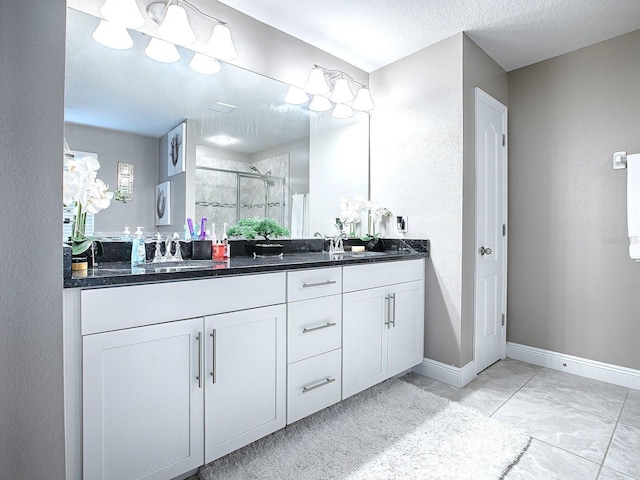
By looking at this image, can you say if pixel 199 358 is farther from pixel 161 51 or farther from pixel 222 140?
pixel 161 51

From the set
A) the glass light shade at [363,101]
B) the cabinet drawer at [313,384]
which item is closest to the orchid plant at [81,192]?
the cabinet drawer at [313,384]

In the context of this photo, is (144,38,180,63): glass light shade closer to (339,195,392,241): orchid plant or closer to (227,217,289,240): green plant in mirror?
(227,217,289,240): green plant in mirror

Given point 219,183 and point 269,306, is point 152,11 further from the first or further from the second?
point 269,306

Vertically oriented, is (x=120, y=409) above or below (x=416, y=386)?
Answer: above

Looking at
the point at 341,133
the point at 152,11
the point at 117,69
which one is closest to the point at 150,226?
the point at 117,69

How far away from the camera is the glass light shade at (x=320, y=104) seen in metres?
2.57

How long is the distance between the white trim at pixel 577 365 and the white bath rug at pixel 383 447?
1.10m

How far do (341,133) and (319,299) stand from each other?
156 cm

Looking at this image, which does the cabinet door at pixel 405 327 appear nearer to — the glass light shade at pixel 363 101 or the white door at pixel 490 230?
the white door at pixel 490 230

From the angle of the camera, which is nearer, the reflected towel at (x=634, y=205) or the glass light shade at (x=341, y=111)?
the reflected towel at (x=634, y=205)

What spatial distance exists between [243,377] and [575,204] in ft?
8.43

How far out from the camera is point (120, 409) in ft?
3.84

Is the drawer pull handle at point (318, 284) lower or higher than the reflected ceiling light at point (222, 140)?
lower

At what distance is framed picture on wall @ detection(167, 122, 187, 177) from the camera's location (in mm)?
1905
